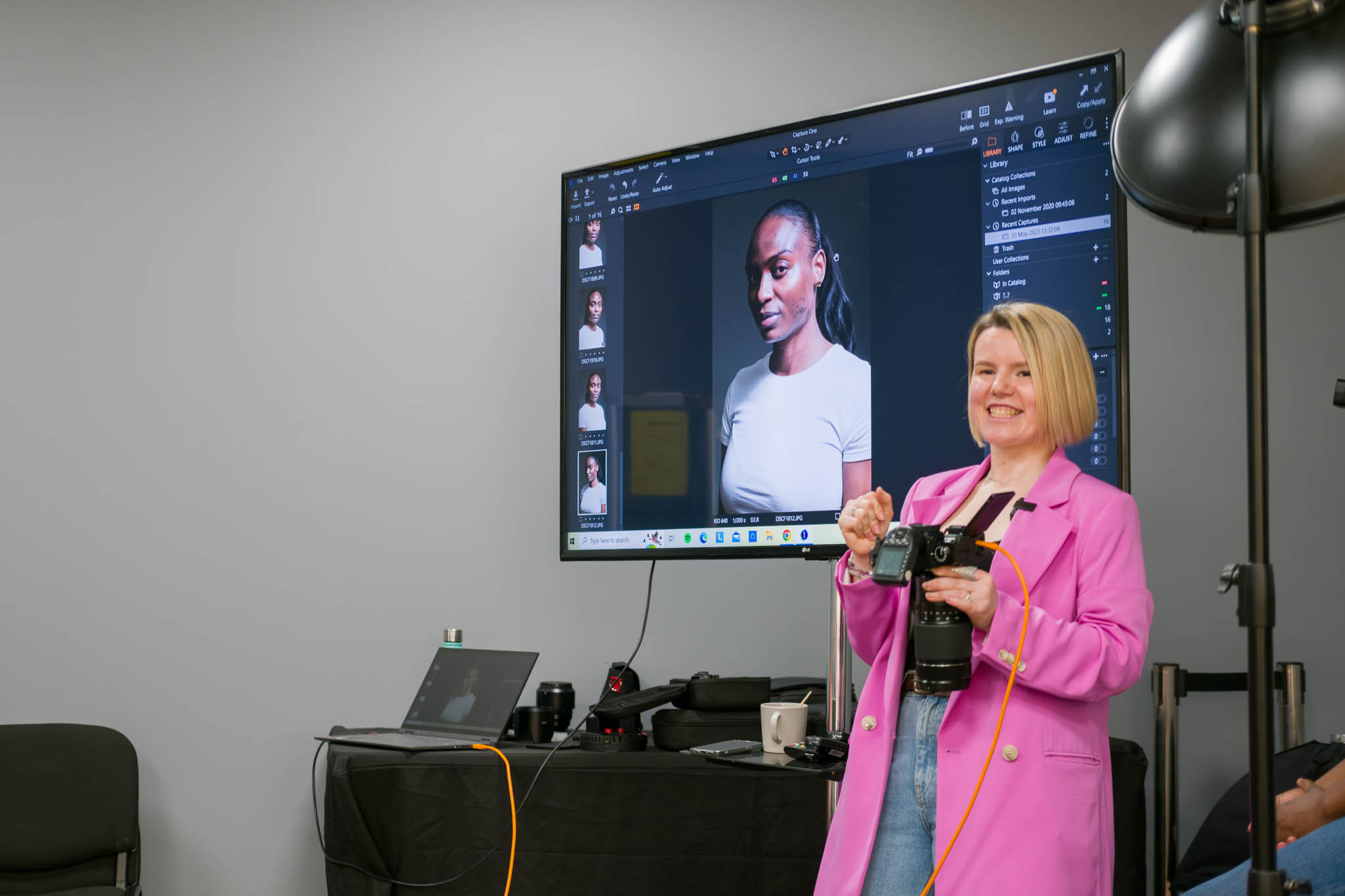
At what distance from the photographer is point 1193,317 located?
2.61m

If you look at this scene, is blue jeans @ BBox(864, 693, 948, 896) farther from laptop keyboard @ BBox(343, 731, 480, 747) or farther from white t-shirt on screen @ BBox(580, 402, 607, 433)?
white t-shirt on screen @ BBox(580, 402, 607, 433)

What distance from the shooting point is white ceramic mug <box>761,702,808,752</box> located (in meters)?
1.95

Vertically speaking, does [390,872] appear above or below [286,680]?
below

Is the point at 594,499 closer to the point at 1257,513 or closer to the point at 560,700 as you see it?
the point at 560,700

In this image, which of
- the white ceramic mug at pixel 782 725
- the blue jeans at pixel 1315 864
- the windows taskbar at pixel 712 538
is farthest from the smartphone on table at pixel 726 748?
Result: the blue jeans at pixel 1315 864

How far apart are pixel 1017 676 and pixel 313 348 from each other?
2.19 meters

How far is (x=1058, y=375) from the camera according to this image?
1600 millimetres

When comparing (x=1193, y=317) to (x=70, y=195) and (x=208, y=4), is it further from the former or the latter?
(x=70, y=195)

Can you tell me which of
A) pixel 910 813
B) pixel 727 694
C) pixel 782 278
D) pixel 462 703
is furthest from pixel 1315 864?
pixel 462 703

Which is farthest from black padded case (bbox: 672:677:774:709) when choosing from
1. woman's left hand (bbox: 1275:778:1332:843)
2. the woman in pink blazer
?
woman's left hand (bbox: 1275:778:1332:843)

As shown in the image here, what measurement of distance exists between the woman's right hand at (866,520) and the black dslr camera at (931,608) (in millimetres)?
126

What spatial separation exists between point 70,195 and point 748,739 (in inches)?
92.4

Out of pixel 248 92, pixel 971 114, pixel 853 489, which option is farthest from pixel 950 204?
pixel 248 92

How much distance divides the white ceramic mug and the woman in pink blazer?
1.10 feet
